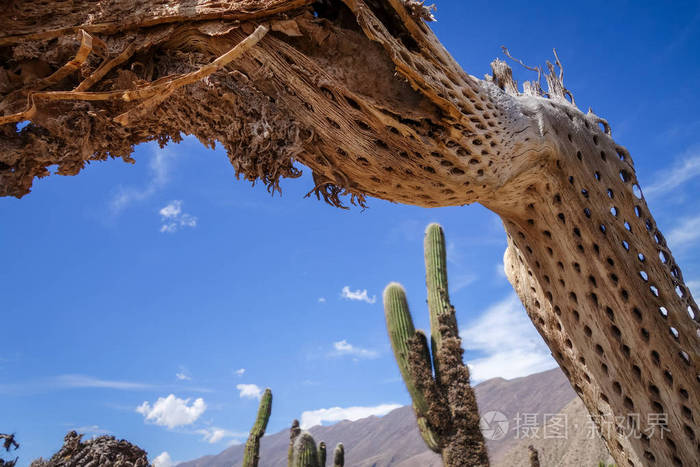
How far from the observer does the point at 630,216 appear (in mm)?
3346

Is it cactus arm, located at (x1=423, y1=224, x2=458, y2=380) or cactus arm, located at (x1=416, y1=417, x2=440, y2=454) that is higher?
cactus arm, located at (x1=423, y1=224, x2=458, y2=380)

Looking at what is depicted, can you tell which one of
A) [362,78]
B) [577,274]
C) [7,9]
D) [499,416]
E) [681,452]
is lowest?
[681,452]

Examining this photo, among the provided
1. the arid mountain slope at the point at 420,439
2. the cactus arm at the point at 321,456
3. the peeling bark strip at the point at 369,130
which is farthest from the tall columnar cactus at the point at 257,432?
the arid mountain slope at the point at 420,439

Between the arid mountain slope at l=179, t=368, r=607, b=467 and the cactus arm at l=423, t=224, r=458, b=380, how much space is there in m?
17.7

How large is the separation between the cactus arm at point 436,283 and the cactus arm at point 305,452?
269 cm

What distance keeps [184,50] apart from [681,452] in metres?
3.79

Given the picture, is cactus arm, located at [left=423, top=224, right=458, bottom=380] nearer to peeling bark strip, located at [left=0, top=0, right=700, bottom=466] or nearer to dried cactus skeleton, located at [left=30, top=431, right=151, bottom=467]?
peeling bark strip, located at [left=0, top=0, right=700, bottom=466]

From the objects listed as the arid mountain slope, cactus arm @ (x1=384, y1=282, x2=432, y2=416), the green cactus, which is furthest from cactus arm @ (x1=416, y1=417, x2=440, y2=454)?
the arid mountain slope

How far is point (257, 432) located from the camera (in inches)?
366

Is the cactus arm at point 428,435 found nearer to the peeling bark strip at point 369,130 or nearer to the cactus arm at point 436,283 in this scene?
the cactus arm at point 436,283

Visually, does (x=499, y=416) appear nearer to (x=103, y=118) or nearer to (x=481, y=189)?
(x=481, y=189)

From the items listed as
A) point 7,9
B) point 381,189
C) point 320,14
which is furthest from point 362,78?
point 7,9

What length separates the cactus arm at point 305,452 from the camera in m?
8.55

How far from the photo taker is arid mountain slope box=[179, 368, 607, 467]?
2420cm
